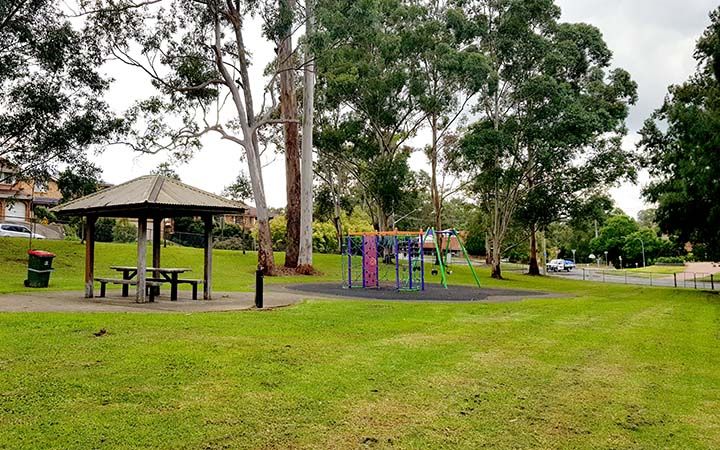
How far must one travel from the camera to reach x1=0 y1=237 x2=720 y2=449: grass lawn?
4449 mm

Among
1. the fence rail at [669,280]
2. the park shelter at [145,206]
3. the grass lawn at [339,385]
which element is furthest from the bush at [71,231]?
the fence rail at [669,280]

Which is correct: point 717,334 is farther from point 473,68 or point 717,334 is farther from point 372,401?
point 473,68

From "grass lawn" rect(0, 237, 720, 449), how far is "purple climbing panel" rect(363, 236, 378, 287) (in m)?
12.7

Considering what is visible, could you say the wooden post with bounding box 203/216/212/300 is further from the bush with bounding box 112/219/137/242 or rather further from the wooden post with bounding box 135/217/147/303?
the bush with bounding box 112/219/137/242

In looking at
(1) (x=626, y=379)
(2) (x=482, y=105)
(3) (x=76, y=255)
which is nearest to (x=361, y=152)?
(2) (x=482, y=105)

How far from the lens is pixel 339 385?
5.69m

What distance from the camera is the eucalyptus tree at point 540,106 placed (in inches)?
1217

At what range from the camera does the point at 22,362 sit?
5.95 m

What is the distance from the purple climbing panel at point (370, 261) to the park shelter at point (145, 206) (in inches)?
378

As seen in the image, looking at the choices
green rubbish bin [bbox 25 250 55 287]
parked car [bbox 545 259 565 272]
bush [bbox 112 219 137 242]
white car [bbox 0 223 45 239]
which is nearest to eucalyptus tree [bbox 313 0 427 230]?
green rubbish bin [bbox 25 250 55 287]

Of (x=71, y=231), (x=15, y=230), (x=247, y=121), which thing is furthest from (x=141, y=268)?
(x=71, y=231)

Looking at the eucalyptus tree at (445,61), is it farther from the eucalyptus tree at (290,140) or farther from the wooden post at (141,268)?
the wooden post at (141,268)

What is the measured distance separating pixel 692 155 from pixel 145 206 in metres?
20.8

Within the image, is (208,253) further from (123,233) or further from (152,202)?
(123,233)
